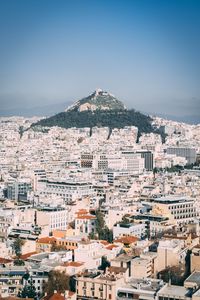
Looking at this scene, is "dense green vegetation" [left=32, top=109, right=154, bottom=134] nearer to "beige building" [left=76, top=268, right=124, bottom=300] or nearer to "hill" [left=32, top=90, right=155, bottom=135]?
"hill" [left=32, top=90, right=155, bottom=135]

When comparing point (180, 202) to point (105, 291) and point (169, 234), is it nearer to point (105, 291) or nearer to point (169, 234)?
point (169, 234)

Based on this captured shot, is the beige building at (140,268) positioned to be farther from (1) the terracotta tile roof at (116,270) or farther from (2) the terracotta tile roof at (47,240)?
(2) the terracotta tile roof at (47,240)

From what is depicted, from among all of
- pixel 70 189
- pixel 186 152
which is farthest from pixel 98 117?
pixel 70 189

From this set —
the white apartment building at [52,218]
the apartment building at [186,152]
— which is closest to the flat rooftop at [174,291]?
the white apartment building at [52,218]

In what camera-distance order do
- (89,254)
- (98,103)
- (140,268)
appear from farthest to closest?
1. (98,103)
2. (89,254)
3. (140,268)

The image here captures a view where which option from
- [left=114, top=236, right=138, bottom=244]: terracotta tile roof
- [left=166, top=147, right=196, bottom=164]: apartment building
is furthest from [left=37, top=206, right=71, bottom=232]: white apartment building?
[left=166, top=147, right=196, bottom=164]: apartment building

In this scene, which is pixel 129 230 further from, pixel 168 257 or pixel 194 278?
pixel 194 278

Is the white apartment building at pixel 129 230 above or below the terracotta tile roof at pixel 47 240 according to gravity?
above

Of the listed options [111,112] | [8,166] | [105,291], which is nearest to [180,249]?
[105,291]
